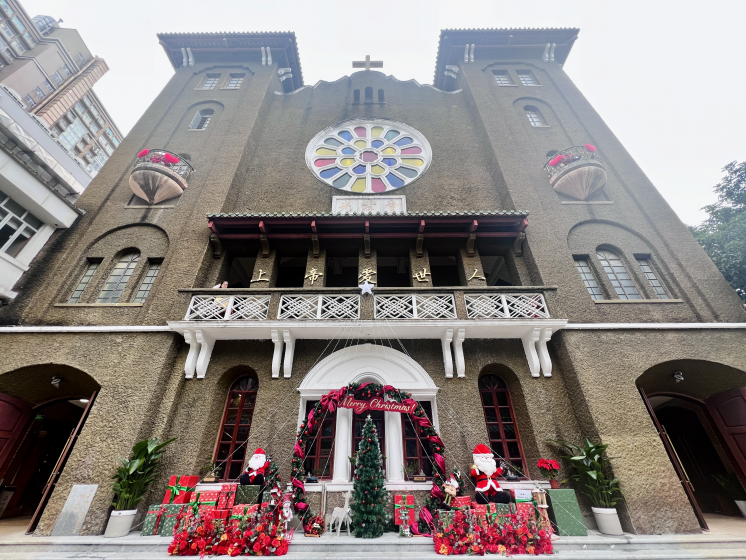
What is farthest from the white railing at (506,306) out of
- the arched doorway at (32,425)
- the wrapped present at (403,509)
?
the arched doorway at (32,425)

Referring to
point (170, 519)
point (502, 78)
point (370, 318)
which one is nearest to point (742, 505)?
point (370, 318)

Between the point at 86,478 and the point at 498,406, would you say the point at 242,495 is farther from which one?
the point at 498,406

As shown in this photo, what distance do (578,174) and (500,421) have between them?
10.4 metres

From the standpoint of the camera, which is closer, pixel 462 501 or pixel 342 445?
pixel 462 501

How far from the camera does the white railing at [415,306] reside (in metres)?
9.91

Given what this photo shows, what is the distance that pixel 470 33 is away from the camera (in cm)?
2045

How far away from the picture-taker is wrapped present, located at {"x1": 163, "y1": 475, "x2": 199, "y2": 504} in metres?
7.79

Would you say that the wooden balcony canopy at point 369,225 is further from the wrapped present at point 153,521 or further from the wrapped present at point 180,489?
the wrapped present at point 153,521

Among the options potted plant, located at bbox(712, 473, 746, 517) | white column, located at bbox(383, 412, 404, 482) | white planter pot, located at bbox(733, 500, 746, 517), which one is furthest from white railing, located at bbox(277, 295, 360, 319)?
white planter pot, located at bbox(733, 500, 746, 517)

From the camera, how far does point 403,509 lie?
749cm

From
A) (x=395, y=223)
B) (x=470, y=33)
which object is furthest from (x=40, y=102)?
(x=395, y=223)

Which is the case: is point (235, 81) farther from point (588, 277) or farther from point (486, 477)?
point (486, 477)

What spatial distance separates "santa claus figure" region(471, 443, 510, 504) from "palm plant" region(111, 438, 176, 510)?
7.79 metres

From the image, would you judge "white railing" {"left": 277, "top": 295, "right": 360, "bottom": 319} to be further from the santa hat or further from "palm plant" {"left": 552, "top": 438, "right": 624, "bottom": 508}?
"palm plant" {"left": 552, "top": 438, "right": 624, "bottom": 508}
